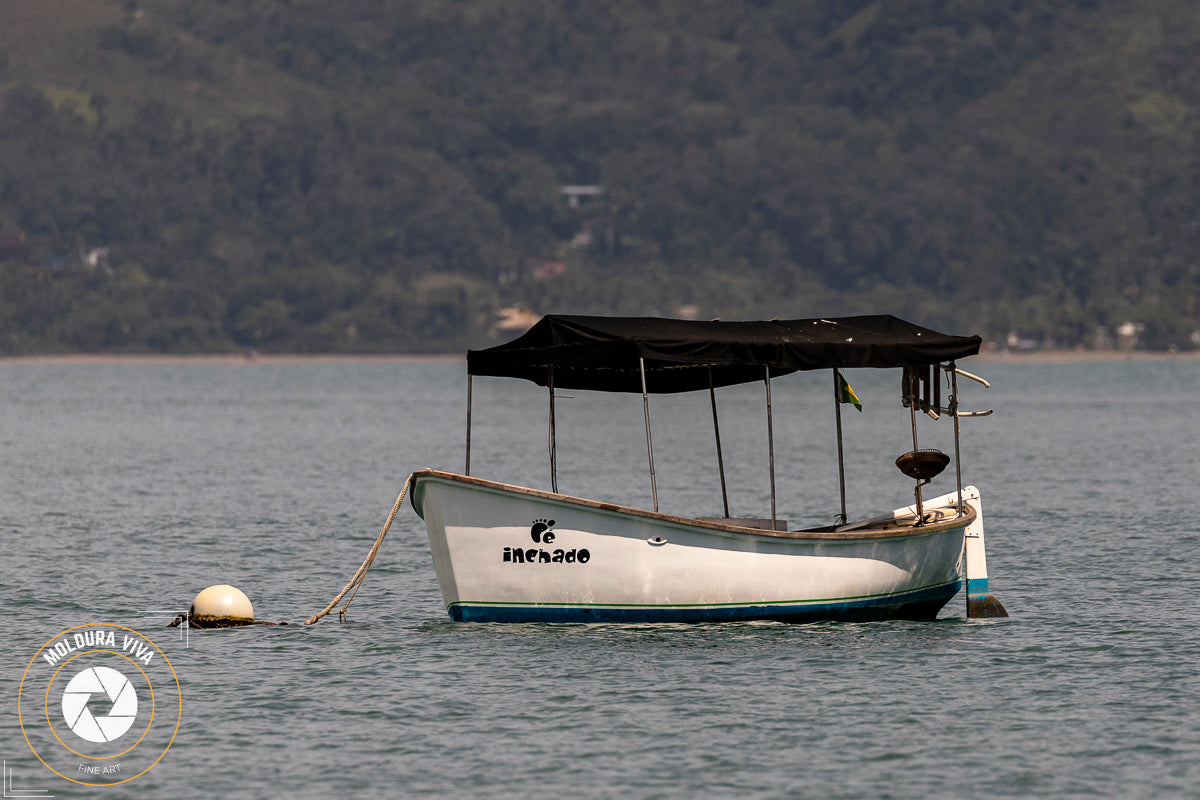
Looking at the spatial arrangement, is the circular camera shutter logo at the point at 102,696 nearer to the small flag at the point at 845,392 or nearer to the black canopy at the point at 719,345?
the black canopy at the point at 719,345

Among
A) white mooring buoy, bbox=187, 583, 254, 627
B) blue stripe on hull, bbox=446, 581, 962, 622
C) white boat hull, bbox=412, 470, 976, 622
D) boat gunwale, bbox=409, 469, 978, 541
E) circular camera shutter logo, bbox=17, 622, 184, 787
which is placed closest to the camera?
circular camera shutter logo, bbox=17, 622, 184, 787

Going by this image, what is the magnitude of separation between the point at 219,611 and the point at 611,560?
600 cm

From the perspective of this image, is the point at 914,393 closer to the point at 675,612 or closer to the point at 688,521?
the point at 688,521

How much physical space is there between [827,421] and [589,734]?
3011 inches

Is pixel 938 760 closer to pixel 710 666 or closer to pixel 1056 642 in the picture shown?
pixel 710 666

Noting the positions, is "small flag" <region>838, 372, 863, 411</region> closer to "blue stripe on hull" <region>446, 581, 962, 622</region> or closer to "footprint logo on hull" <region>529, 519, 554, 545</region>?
"blue stripe on hull" <region>446, 581, 962, 622</region>

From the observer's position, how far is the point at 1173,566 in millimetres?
31297

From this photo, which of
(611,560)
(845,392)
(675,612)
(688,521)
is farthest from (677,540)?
(845,392)

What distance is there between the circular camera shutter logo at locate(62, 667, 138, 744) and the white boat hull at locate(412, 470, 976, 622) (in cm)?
440

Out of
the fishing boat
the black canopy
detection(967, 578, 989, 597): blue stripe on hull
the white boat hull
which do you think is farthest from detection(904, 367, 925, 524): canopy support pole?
detection(967, 578, 989, 597): blue stripe on hull

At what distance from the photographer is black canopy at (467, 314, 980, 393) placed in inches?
898

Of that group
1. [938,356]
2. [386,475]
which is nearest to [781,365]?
[938,356]

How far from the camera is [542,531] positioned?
72.5 feet

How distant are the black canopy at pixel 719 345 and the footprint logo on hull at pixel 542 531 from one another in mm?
2322
